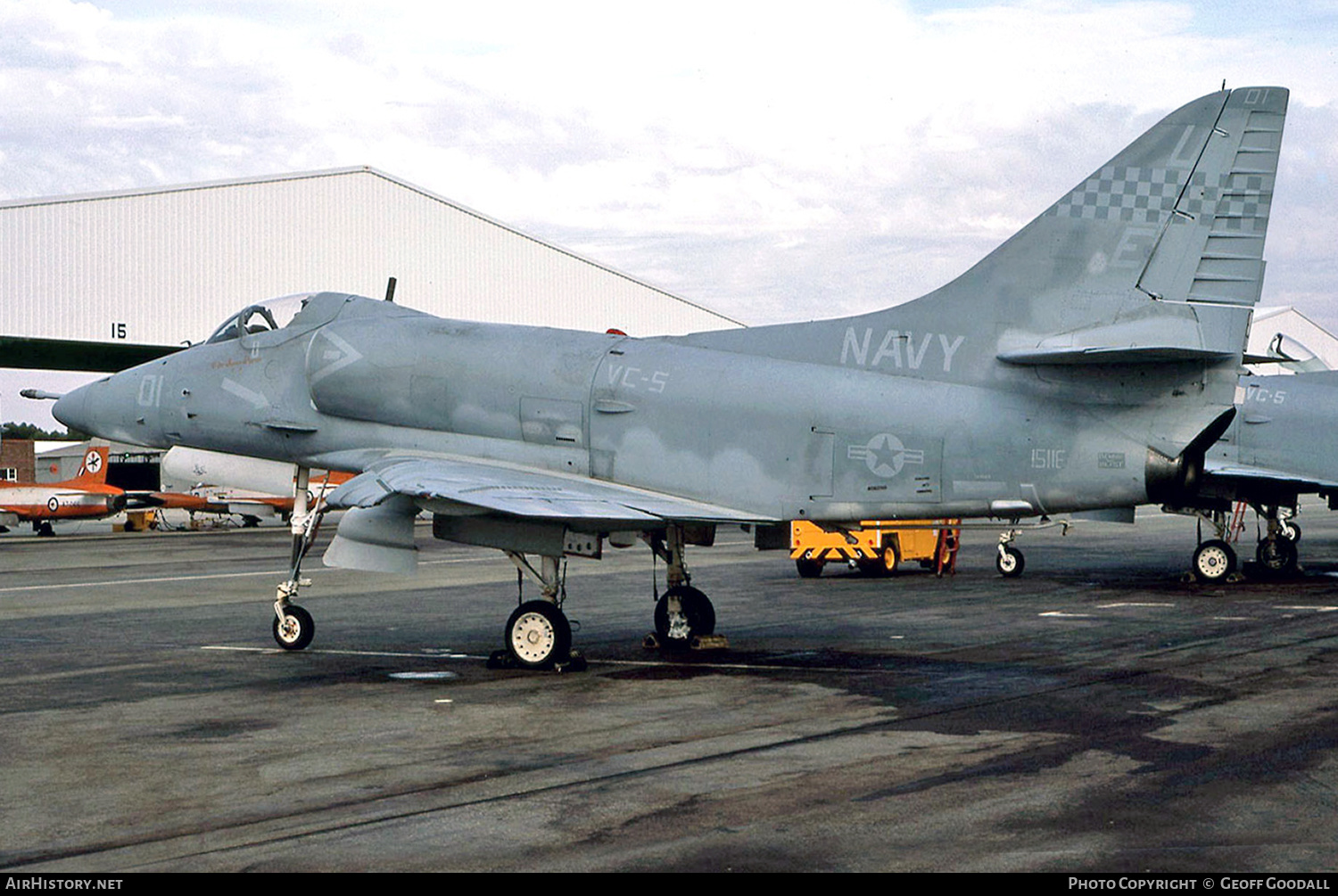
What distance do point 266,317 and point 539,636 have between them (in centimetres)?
510

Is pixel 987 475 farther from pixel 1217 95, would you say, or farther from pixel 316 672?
pixel 316 672

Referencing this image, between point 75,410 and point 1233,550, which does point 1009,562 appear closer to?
point 1233,550

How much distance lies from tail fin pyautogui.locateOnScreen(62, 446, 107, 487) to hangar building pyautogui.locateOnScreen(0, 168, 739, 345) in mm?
8047

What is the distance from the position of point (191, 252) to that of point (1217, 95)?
36.7 metres

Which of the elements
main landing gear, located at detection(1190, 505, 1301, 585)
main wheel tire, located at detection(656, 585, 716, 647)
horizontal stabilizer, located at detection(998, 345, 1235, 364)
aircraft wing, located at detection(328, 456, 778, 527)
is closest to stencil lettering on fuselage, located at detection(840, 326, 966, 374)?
horizontal stabilizer, located at detection(998, 345, 1235, 364)

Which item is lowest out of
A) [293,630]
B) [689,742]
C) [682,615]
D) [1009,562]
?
[689,742]

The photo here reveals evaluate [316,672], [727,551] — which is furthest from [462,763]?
[727,551]

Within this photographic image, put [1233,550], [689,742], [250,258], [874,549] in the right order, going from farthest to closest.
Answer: [250,258] < [874,549] < [1233,550] < [689,742]

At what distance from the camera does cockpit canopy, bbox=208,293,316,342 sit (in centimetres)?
1547

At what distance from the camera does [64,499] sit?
4738 centimetres

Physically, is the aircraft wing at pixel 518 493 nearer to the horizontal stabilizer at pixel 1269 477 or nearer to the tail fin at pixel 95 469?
the horizontal stabilizer at pixel 1269 477

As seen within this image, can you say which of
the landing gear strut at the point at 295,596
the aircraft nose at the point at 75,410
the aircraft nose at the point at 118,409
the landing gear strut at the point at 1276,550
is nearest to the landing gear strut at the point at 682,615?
the landing gear strut at the point at 295,596

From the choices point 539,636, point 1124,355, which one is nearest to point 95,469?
point 539,636

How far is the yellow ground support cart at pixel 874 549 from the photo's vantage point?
85.3ft
